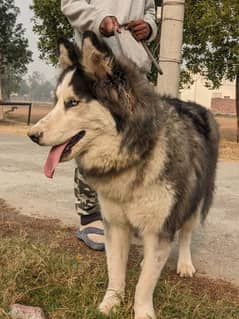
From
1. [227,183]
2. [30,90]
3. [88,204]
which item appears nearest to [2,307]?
[88,204]

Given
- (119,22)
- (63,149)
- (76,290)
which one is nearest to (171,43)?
(119,22)

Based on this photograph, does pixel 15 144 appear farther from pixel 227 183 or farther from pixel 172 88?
pixel 172 88

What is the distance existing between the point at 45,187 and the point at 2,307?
153 inches

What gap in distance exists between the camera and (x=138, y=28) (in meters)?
3.40

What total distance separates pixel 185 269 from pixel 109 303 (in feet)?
3.12

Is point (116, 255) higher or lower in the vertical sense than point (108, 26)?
lower

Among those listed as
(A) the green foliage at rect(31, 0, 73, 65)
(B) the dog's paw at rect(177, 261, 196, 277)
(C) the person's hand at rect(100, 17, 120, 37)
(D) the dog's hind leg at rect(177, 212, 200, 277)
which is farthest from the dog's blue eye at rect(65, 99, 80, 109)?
(A) the green foliage at rect(31, 0, 73, 65)

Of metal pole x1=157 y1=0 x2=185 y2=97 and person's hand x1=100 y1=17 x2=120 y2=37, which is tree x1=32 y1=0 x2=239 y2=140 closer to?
metal pole x1=157 y1=0 x2=185 y2=97

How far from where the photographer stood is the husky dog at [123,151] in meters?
2.58

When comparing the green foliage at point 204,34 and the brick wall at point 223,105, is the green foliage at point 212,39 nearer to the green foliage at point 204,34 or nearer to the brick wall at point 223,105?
the green foliage at point 204,34

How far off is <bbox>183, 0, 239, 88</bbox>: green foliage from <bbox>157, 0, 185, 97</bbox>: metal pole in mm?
7913

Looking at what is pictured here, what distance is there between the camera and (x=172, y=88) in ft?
16.4

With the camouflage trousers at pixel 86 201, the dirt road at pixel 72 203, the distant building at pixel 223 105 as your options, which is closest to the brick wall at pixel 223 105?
the distant building at pixel 223 105

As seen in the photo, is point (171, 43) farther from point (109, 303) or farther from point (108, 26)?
point (109, 303)
